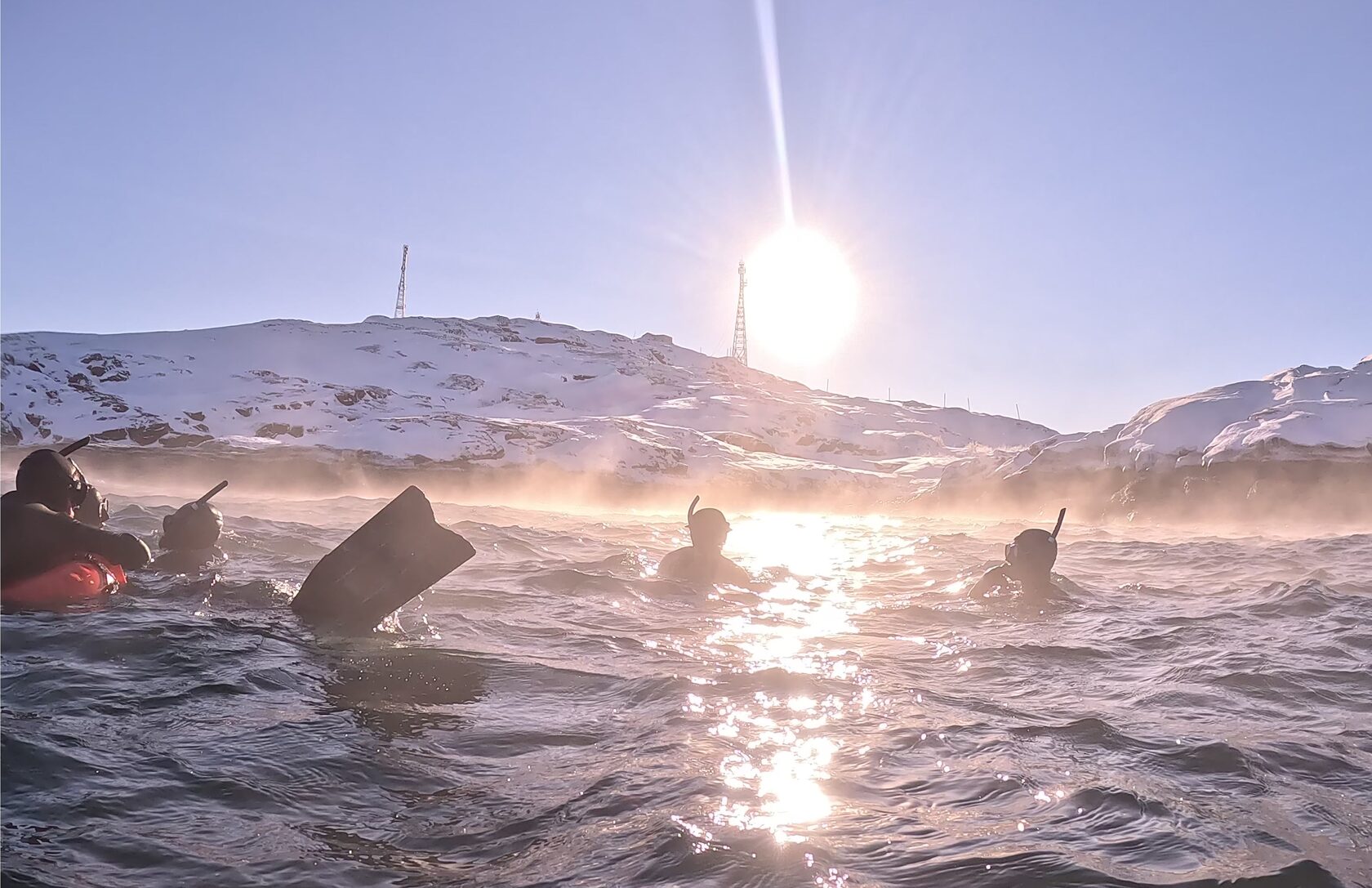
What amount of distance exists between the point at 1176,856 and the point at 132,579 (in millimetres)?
8872

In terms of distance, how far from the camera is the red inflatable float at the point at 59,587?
6211 millimetres

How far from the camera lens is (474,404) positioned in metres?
78.4

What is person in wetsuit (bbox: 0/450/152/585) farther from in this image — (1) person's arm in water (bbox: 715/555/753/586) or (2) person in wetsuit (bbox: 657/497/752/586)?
(1) person's arm in water (bbox: 715/555/753/586)

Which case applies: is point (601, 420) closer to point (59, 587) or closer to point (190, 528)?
point (190, 528)

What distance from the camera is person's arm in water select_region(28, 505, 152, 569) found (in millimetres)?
6258

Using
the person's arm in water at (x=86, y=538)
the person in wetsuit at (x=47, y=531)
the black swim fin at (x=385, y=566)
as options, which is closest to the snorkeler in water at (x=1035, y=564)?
the black swim fin at (x=385, y=566)

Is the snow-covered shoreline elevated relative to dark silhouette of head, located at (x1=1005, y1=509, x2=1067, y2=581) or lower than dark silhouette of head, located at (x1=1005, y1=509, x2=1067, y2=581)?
elevated

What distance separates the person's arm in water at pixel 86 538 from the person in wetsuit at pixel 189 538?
265 cm

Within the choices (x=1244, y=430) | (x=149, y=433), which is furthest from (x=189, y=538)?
(x=149, y=433)

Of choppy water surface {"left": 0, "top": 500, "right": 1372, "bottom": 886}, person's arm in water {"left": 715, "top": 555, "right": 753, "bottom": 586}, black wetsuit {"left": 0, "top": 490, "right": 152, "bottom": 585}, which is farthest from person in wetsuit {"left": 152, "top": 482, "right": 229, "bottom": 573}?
person's arm in water {"left": 715, "top": 555, "right": 753, "bottom": 586}

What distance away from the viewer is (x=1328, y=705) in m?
5.70

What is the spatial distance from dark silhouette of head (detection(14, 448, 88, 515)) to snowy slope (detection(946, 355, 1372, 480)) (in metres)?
26.0

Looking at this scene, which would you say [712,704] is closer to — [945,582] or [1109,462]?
[945,582]

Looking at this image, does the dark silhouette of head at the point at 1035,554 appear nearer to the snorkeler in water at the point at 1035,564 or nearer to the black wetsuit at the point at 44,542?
the snorkeler in water at the point at 1035,564
